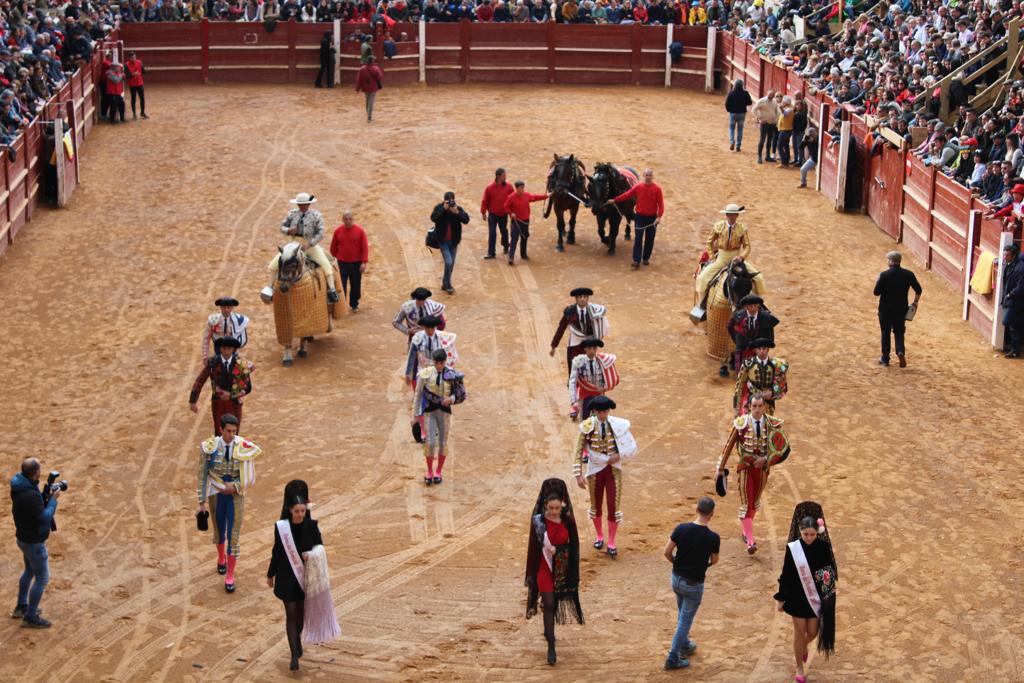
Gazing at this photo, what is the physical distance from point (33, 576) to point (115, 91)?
18.9 m

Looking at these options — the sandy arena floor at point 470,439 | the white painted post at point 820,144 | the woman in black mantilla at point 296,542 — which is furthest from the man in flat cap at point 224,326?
the white painted post at point 820,144

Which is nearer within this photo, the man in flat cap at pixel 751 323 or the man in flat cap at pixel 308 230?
the man in flat cap at pixel 751 323

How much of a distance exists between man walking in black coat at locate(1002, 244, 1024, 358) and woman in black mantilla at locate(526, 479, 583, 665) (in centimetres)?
839

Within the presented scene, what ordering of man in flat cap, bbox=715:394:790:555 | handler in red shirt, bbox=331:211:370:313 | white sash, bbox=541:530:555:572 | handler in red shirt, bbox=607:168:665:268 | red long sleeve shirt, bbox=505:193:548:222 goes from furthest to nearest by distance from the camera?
1. red long sleeve shirt, bbox=505:193:548:222
2. handler in red shirt, bbox=607:168:665:268
3. handler in red shirt, bbox=331:211:370:313
4. man in flat cap, bbox=715:394:790:555
5. white sash, bbox=541:530:555:572

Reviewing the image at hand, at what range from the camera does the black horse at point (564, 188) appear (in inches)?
852

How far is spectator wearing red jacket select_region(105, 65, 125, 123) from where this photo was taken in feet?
95.5

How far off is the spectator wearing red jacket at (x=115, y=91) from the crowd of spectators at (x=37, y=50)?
53 centimetres

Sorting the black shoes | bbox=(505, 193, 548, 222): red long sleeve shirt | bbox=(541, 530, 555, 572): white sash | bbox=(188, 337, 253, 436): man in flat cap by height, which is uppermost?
bbox=(505, 193, 548, 222): red long sleeve shirt

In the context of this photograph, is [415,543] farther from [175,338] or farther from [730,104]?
[730,104]

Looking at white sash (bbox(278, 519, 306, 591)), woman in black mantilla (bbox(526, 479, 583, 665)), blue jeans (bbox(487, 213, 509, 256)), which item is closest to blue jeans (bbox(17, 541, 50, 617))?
white sash (bbox(278, 519, 306, 591))

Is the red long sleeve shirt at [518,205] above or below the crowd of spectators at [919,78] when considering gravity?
below

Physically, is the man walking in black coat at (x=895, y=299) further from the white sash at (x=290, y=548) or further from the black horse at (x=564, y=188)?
the white sash at (x=290, y=548)

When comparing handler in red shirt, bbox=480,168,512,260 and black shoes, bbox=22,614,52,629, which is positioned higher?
handler in red shirt, bbox=480,168,512,260

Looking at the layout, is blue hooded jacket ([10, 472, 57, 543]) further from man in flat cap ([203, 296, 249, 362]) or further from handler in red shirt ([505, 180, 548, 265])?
handler in red shirt ([505, 180, 548, 265])
